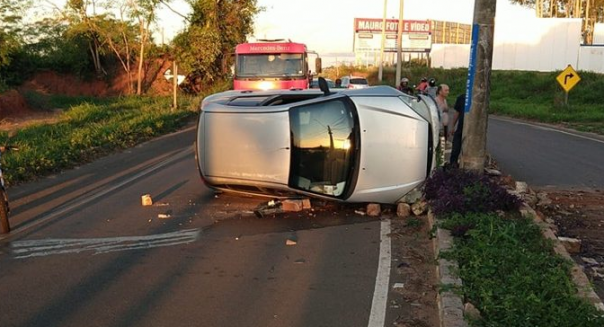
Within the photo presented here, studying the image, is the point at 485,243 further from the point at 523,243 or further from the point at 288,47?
the point at 288,47

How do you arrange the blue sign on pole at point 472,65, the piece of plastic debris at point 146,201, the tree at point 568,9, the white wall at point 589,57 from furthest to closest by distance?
1. the tree at point 568,9
2. the white wall at point 589,57
3. the piece of plastic debris at point 146,201
4. the blue sign on pole at point 472,65

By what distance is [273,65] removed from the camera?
63.8ft

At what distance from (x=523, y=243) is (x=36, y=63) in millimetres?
46135

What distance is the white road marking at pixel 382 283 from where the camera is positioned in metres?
4.83

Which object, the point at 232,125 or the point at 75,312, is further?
the point at 232,125

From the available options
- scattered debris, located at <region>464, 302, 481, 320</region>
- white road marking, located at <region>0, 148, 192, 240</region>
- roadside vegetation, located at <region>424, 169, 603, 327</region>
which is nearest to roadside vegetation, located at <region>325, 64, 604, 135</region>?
white road marking, located at <region>0, 148, 192, 240</region>

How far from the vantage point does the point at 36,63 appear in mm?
45719

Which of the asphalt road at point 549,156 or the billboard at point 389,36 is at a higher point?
the billboard at point 389,36

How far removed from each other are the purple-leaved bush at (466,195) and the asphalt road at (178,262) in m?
0.84

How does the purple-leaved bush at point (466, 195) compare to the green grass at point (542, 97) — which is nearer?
the purple-leaved bush at point (466, 195)

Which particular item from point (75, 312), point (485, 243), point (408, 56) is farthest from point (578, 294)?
point (408, 56)

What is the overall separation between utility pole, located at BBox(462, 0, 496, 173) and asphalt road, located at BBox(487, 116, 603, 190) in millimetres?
2554

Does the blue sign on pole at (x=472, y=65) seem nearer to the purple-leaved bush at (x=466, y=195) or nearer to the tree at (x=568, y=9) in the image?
the purple-leaved bush at (x=466, y=195)

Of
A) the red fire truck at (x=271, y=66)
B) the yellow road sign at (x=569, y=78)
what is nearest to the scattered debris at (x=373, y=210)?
the red fire truck at (x=271, y=66)
